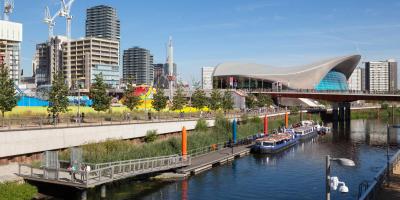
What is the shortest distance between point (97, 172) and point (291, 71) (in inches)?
5614

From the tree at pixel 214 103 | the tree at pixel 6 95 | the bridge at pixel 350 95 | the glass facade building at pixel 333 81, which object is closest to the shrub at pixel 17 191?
the tree at pixel 6 95

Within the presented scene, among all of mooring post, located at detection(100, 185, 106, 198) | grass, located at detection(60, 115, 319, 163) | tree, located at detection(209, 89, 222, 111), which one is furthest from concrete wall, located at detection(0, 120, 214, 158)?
tree, located at detection(209, 89, 222, 111)

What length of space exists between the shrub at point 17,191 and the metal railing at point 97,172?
1125mm

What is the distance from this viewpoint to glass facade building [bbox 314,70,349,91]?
17499 cm

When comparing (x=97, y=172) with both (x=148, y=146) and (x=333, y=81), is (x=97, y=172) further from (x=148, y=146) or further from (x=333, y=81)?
(x=333, y=81)

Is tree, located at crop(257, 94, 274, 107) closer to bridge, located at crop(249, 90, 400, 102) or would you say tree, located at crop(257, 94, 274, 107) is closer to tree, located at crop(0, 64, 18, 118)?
bridge, located at crop(249, 90, 400, 102)

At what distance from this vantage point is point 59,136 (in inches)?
1602

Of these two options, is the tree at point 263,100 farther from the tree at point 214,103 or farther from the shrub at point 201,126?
the shrub at point 201,126

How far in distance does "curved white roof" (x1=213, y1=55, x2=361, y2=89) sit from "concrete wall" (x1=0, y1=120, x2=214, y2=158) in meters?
111

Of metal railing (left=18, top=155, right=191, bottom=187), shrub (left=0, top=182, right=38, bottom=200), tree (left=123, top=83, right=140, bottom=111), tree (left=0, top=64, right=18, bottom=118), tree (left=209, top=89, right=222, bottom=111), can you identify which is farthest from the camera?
tree (left=209, top=89, right=222, bottom=111)

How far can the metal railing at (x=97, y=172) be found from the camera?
30141 millimetres

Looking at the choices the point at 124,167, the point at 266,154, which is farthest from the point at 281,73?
the point at 124,167

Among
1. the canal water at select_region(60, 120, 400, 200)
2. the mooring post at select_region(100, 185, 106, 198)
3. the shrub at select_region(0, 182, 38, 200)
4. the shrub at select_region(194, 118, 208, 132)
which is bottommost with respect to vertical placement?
the canal water at select_region(60, 120, 400, 200)

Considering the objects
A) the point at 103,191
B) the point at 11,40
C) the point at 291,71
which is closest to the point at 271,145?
the point at 103,191
